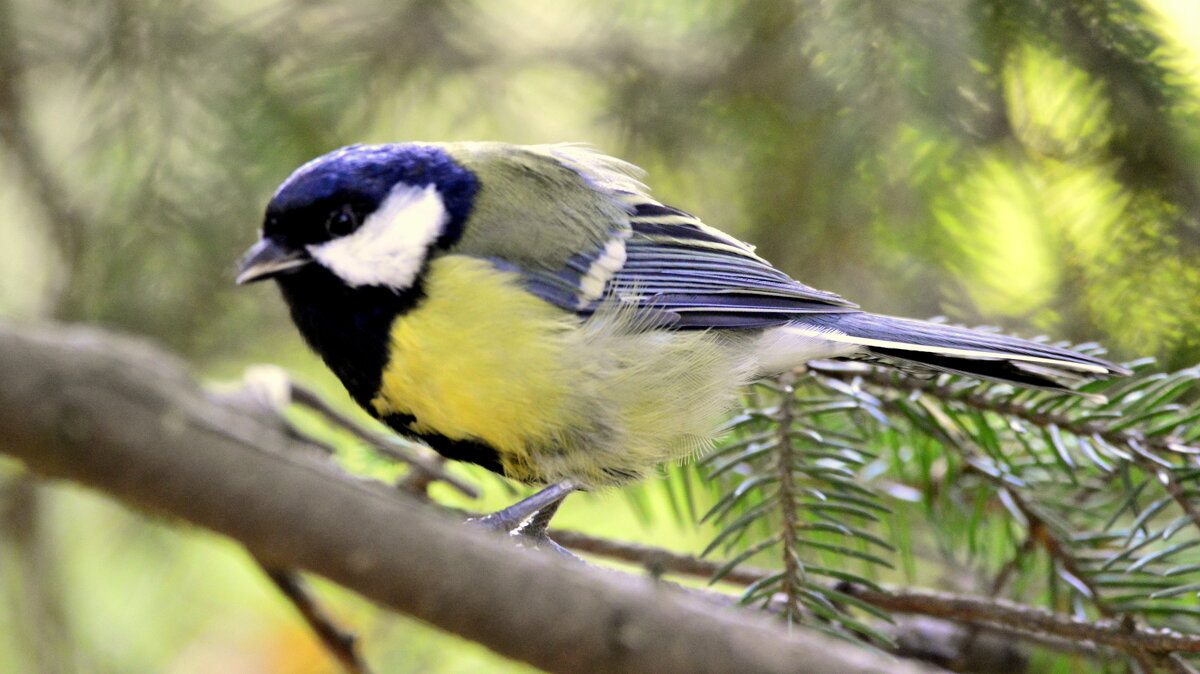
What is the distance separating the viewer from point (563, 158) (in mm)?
1311

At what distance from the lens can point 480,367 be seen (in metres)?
1.01

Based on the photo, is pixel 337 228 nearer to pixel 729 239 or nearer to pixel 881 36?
pixel 729 239

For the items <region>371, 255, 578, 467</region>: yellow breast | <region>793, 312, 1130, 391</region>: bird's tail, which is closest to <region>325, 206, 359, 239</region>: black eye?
<region>371, 255, 578, 467</region>: yellow breast

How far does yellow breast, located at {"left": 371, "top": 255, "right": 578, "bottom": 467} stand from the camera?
39.9 inches

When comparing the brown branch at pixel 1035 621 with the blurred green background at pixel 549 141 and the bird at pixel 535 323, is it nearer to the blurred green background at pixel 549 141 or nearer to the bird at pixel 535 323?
the bird at pixel 535 323

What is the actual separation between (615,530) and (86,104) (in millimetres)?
1091

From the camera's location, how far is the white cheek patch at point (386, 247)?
42.1 inches

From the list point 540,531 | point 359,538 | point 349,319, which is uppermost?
point 359,538

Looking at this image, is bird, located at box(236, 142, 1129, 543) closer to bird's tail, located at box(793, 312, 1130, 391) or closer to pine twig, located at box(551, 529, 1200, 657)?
bird's tail, located at box(793, 312, 1130, 391)

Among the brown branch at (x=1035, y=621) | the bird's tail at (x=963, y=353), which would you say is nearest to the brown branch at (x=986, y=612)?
the brown branch at (x=1035, y=621)

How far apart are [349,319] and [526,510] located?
29 cm

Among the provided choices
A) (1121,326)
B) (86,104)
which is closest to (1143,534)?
(1121,326)

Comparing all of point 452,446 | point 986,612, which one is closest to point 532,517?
point 452,446

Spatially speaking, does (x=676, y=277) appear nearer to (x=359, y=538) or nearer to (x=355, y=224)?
(x=355, y=224)
